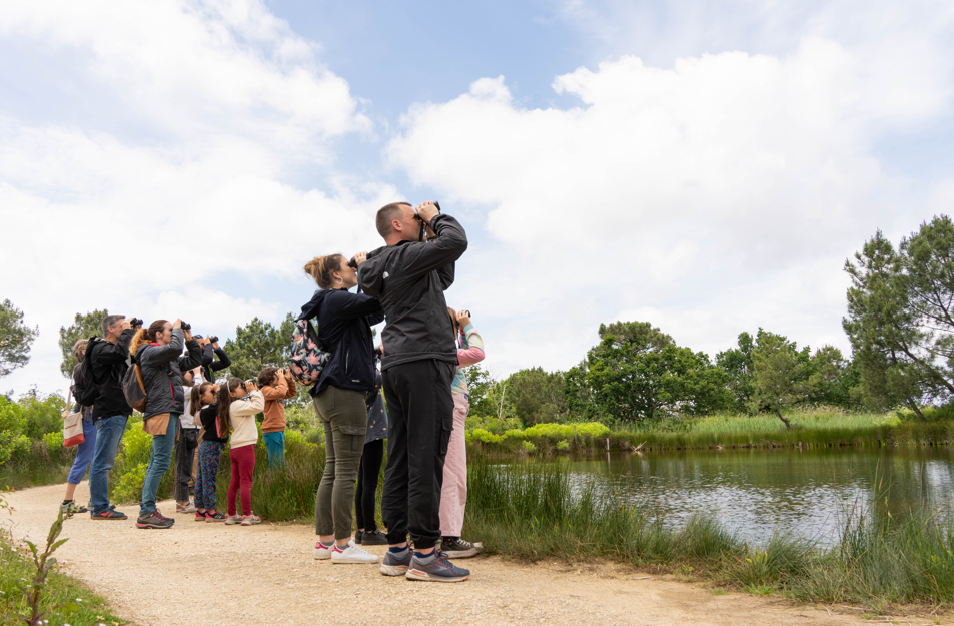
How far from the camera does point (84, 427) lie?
6.15m

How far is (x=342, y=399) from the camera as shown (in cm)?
335

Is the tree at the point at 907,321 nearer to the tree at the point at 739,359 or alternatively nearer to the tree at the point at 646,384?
the tree at the point at 646,384

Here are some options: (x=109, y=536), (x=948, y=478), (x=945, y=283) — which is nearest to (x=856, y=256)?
(x=945, y=283)

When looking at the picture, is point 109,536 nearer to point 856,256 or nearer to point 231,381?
point 231,381

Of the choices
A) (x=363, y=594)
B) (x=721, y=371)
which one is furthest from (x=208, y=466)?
(x=721, y=371)

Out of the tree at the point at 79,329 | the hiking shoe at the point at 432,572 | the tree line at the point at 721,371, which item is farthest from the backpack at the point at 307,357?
the tree at the point at 79,329

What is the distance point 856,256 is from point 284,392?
30813 mm

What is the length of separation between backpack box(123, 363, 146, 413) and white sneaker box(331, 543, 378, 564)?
9.76 feet

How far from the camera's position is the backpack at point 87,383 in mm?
5430

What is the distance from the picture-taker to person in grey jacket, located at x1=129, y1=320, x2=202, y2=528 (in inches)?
199

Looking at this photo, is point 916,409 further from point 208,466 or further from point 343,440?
point 343,440

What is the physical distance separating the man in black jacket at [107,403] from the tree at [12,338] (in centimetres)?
3708

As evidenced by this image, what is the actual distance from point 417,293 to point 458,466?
1.19 meters

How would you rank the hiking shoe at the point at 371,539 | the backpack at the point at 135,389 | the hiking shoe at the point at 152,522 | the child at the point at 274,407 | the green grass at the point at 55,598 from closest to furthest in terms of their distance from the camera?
1. the green grass at the point at 55,598
2. the hiking shoe at the point at 371,539
3. the hiking shoe at the point at 152,522
4. the backpack at the point at 135,389
5. the child at the point at 274,407
